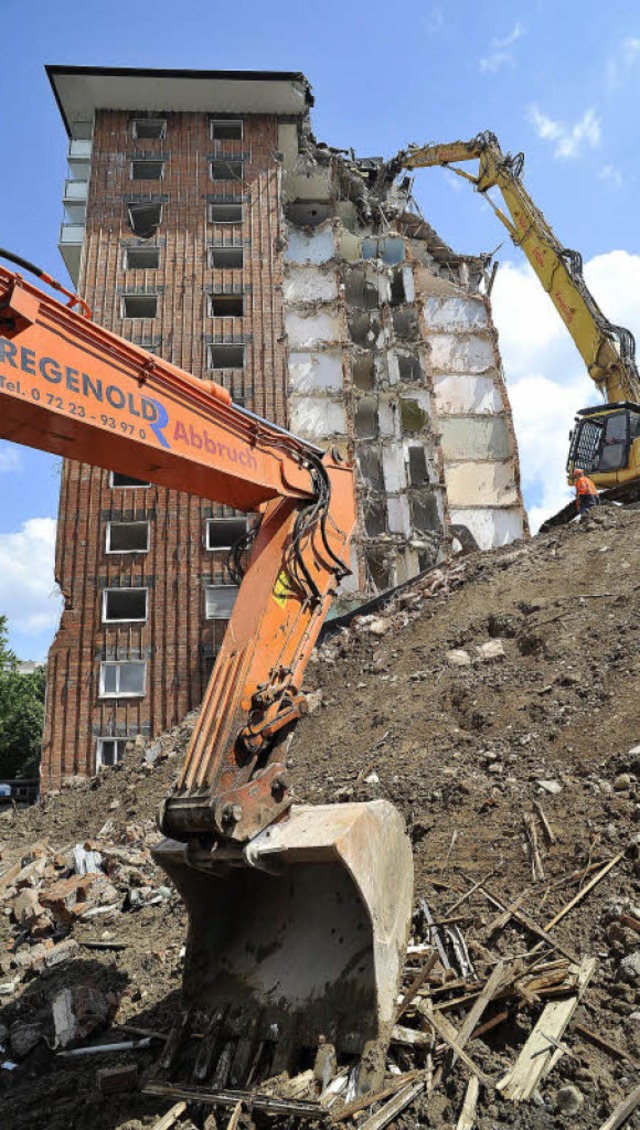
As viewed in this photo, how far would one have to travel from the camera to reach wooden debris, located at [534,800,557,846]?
7309 millimetres

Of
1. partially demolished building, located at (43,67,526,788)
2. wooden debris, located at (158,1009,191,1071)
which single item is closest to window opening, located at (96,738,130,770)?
partially demolished building, located at (43,67,526,788)

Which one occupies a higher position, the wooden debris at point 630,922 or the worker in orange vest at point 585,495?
the worker in orange vest at point 585,495

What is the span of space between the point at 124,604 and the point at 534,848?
1944 centimetres

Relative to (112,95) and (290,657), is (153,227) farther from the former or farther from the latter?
(290,657)

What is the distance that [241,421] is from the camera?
6.41 m

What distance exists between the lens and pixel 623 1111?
173 inches

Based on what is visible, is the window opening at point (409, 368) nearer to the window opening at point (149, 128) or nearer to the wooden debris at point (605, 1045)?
the window opening at point (149, 128)

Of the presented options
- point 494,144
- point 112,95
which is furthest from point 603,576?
point 112,95

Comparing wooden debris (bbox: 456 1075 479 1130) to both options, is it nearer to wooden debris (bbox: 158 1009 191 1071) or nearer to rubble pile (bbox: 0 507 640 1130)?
rubble pile (bbox: 0 507 640 1130)

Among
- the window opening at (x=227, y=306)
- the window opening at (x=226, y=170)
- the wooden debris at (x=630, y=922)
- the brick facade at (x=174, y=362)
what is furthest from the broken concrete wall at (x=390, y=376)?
the wooden debris at (x=630, y=922)

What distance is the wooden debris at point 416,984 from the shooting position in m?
5.32

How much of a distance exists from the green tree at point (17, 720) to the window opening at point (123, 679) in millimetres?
8851

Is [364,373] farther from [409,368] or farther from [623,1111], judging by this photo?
[623,1111]

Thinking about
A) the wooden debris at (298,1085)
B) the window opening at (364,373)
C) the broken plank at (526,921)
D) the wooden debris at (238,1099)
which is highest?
the window opening at (364,373)
